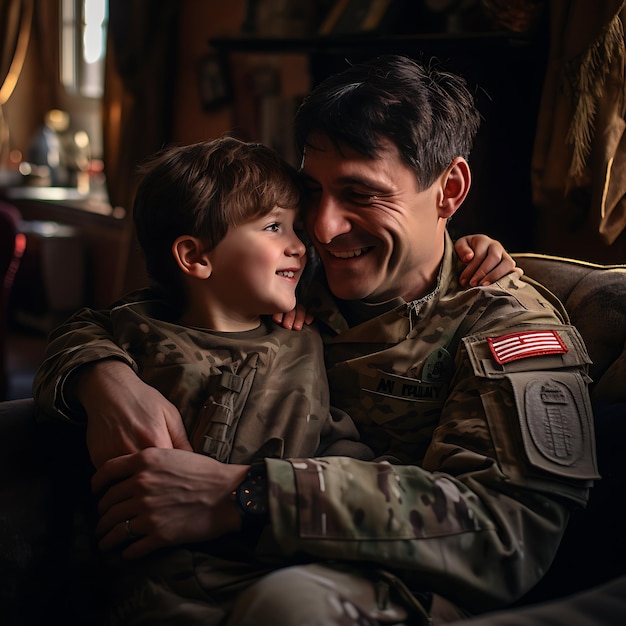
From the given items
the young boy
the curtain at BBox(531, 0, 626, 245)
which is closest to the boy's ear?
the young boy

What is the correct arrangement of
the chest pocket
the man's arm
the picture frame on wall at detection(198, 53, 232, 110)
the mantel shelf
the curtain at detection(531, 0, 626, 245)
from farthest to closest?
the picture frame on wall at detection(198, 53, 232, 110) < the mantel shelf < the curtain at detection(531, 0, 626, 245) < the chest pocket < the man's arm

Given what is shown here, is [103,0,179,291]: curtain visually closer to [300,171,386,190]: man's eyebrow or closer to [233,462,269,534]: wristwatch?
[300,171,386,190]: man's eyebrow

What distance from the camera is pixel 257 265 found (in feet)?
4.82

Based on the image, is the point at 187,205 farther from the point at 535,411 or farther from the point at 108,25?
the point at 108,25

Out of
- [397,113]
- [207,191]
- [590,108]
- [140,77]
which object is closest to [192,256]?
[207,191]

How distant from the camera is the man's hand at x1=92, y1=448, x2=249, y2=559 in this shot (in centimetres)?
118

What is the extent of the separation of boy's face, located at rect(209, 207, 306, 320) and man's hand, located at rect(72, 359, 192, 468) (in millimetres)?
231

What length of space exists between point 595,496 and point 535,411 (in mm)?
164

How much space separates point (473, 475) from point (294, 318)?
A: 522 millimetres

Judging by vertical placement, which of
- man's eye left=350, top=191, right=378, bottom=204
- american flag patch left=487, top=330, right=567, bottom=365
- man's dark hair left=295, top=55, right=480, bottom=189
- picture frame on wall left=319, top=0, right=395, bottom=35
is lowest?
american flag patch left=487, top=330, right=567, bottom=365

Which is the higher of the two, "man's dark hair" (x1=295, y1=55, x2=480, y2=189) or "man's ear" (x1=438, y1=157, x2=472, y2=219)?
"man's dark hair" (x1=295, y1=55, x2=480, y2=189)

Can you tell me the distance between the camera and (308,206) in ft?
5.10

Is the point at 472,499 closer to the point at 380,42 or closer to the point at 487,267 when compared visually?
the point at 487,267

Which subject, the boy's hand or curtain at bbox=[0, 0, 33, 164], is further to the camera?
curtain at bbox=[0, 0, 33, 164]
